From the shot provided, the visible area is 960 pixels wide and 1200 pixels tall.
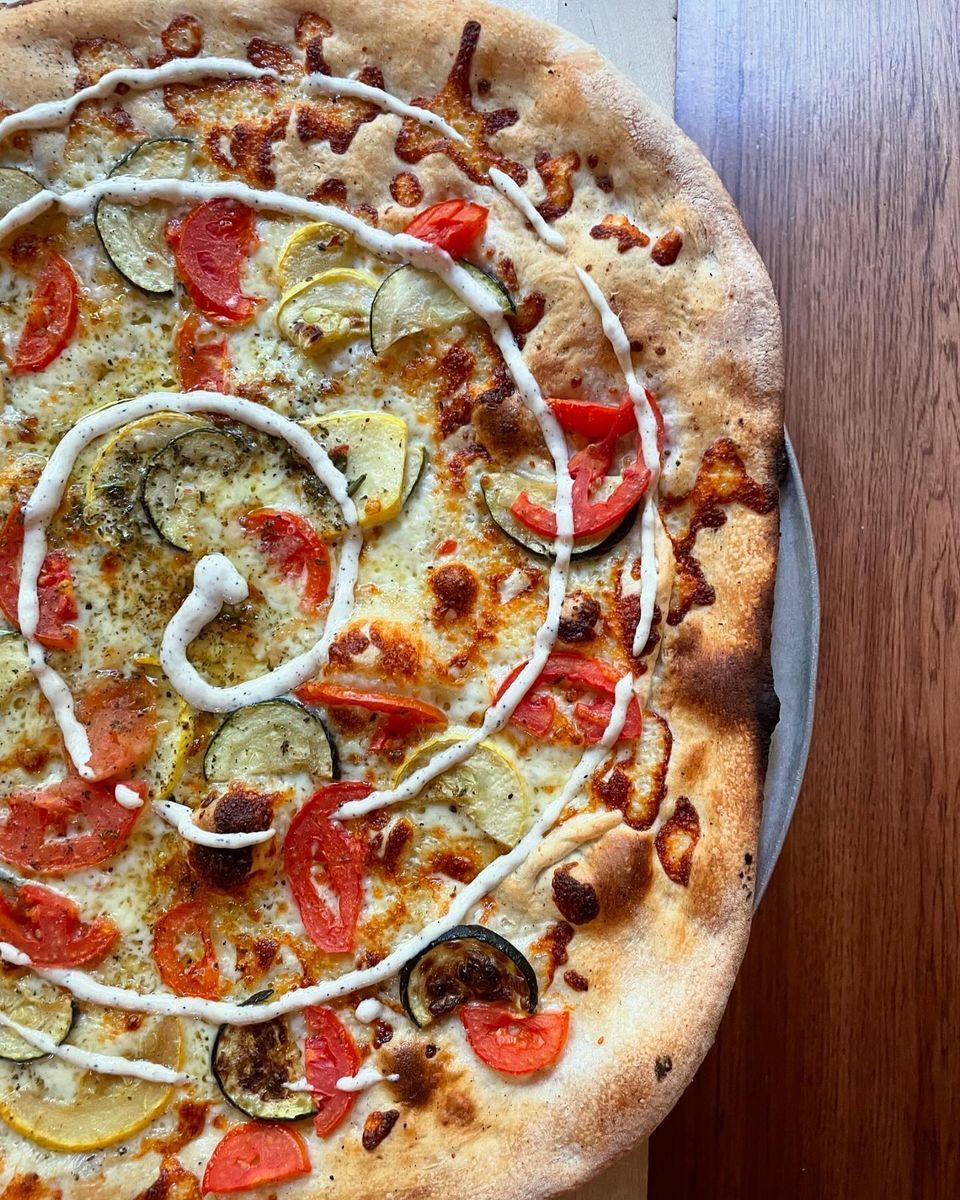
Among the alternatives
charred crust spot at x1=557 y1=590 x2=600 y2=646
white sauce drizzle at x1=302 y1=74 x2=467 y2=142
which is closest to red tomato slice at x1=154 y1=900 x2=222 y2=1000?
charred crust spot at x1=557 y1=590 x2=600 y2=646

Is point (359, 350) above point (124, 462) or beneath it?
above

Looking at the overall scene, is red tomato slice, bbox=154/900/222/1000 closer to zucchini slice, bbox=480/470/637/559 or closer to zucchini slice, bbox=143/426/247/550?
zucchini slice, bbox=143/426/247/550

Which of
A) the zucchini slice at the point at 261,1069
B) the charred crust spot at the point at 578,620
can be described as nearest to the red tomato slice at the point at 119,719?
the zucchini slice at the point at 261,1069

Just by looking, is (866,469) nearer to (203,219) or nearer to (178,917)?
(203,219)

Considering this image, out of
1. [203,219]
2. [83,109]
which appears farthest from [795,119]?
[83,109]

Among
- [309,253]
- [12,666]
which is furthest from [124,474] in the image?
[309,253]

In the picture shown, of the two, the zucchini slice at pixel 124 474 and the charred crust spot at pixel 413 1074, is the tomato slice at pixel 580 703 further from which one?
the zucchini slice at pixel 124 474
